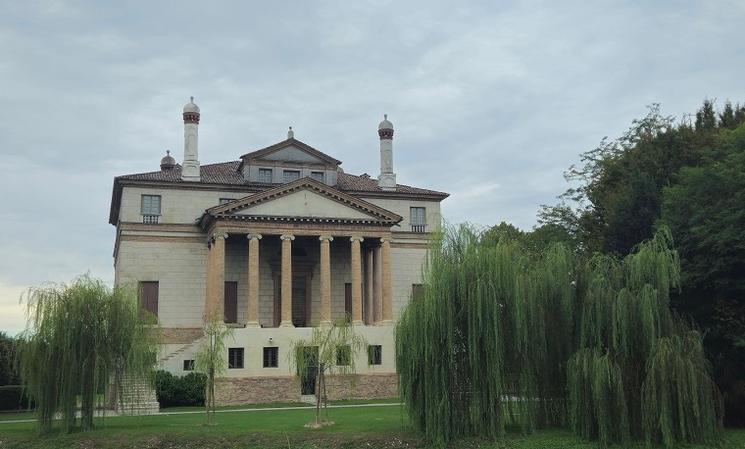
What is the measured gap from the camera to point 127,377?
28.1 meters

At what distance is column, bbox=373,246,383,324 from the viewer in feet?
158

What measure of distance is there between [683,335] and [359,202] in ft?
81.9

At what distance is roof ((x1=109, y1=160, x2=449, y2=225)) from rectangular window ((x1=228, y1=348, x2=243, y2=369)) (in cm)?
1107

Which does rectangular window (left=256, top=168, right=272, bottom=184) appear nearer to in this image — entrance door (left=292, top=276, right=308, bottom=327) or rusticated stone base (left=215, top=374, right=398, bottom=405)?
entrance door (left=292, top=276, right=308, bottom=327)

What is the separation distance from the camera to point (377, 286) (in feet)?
161

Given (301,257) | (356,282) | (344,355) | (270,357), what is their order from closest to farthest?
(344,355) → (270,357) → (356,282) → (301,257)

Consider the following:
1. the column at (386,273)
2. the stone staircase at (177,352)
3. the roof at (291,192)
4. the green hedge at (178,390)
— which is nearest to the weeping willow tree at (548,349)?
the green hedge at (178,390)

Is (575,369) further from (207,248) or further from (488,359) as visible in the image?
(207,248)

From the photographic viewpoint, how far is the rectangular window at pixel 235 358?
43094 millimetres

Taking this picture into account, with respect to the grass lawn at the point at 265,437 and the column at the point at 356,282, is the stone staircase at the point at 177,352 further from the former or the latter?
the grass lawn at the point at 265,437

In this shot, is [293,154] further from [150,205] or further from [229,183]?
[150,205]

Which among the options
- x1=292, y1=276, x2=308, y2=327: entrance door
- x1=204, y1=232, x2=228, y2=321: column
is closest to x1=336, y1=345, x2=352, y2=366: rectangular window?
x1=204, y1=232, x2=228, y2=321: column

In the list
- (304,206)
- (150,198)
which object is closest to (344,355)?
(304,206)

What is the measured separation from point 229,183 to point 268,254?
5121mm
